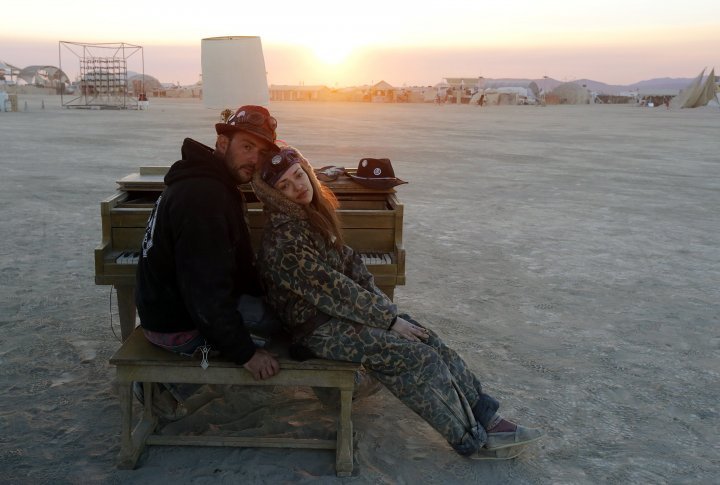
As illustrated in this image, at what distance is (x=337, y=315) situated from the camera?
11.6 ft

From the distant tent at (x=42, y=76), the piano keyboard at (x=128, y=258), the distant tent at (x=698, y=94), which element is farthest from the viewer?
the distant tent at (x=42, y=76)

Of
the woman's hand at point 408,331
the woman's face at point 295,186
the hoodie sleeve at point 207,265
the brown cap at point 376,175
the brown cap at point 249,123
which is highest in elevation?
the brown cap at point 249,123

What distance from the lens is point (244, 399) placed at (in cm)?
435

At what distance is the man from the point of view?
3.23m

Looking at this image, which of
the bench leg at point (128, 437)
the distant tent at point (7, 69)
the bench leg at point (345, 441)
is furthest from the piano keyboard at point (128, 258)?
the distant tent at point (7, 69)

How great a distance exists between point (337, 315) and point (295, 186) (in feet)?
2.16

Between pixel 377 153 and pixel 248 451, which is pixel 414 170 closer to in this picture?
pixel 377 153

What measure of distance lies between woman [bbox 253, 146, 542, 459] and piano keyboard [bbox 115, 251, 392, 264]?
0.56 metres

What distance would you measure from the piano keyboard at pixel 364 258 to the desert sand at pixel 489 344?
0.87 meters

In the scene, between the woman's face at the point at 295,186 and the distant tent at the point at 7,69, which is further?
the distant tent at the point at 7,69

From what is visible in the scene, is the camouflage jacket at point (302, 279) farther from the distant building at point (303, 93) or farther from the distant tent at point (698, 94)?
the distant building at point (303, 93)

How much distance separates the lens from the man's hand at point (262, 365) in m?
3.38

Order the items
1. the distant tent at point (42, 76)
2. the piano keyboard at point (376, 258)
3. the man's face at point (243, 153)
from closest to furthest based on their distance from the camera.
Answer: the man's face at point (243, 153) < the piano keyboard at point (376, 258) < the distant tent at point (42, 76)

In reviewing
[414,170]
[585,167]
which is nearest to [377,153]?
[414,170]
